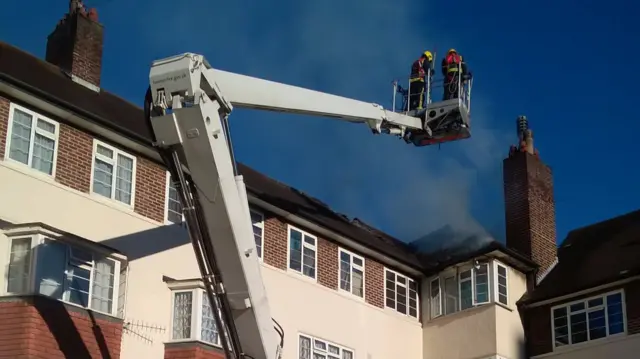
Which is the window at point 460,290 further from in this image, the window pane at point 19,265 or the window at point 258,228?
the window pane at point 19,265

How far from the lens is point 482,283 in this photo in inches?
1181

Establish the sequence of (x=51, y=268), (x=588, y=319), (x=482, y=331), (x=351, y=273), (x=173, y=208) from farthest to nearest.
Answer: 1. (x=482, y=331)
2. (x=351, y=273)
3. (x=588, y=319)
4. (x=173, y=208)
5. (x=51, y=268)

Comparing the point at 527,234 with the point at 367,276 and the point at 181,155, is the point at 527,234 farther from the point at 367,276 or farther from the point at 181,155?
the point at 181,155

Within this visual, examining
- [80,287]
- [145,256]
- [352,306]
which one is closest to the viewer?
[80,287]

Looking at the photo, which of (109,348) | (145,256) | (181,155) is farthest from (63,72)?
(181,155)

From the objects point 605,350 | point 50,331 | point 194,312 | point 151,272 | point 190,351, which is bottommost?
point 50,331

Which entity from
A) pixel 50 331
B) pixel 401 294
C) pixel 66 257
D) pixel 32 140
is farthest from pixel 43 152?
pixel 401 294

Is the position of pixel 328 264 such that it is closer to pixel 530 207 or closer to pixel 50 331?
pixel 530 207

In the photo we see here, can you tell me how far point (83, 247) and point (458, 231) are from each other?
14.5 meters

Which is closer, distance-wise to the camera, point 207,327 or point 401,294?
point 207,327

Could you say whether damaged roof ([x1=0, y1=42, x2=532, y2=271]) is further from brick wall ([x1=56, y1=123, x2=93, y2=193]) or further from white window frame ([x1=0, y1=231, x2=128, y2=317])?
white window frame ([x1=0, y1=231, x2=128, y2=317])

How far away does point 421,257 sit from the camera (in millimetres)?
32562

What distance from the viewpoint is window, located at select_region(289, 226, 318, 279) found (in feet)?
88.3

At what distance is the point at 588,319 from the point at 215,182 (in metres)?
14.4
